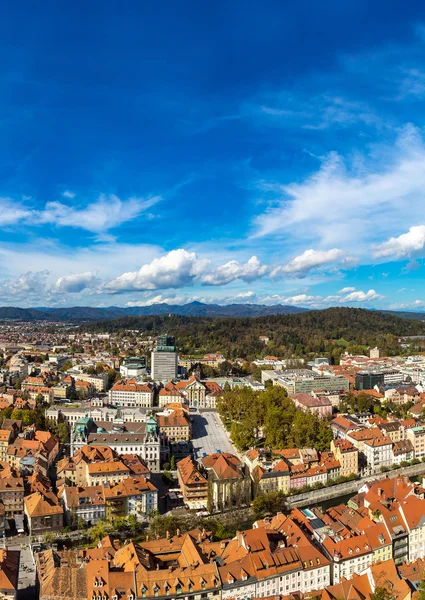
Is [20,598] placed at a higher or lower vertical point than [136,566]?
lower

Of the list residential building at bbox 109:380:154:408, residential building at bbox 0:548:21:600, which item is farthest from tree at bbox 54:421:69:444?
residential building at bbox 0:548:21:600

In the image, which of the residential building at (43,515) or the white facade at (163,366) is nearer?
the residential building at (43,515)

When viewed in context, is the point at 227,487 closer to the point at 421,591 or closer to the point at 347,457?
the point at 347,457

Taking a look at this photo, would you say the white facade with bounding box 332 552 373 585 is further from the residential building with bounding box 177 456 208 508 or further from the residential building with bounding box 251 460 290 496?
the residential building with bounding box 177 456 208 508

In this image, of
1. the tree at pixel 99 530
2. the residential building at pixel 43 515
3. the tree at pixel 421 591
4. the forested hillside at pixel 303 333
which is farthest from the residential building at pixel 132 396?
the tree at pixel 421 591

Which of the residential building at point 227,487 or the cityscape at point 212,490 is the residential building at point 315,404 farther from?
the residential building at point 227,487

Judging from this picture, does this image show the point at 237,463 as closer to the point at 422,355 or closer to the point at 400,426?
the point at 400,426

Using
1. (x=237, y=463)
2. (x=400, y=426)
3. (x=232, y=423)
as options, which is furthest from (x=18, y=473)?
(x=400, y=426)

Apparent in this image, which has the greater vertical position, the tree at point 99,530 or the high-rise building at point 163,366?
the high-rise building at point 163,366
